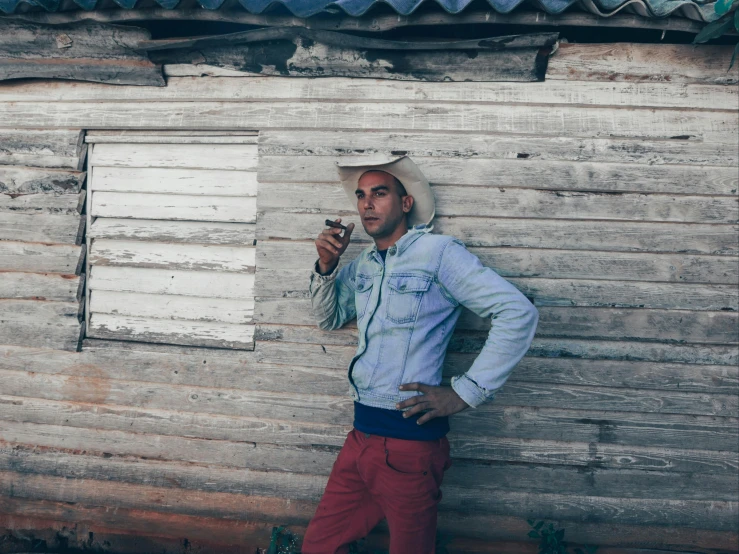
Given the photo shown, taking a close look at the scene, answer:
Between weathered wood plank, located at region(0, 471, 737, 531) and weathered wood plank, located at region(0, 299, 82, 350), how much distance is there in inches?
39.0

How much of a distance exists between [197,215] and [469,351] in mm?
1982

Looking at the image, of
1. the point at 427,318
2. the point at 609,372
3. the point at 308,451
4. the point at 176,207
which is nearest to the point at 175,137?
the point at 176,207

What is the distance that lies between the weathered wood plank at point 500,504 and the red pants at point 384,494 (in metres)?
0.77

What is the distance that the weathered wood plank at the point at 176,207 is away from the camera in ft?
11.2

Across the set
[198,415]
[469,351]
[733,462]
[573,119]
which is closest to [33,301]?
[198,415]

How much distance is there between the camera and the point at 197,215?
344 centimetres

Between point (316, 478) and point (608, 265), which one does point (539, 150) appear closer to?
point (608, 265)

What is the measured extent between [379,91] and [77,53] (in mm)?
1979

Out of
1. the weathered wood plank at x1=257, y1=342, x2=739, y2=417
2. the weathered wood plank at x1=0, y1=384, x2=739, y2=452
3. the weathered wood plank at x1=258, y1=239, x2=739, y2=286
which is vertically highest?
the weathered wood plank at x1=258, y1=239, x2=739, y2=286

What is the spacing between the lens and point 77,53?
3373 mm

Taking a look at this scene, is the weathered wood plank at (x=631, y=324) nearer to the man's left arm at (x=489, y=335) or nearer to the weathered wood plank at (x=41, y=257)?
the man's left arm at (x=489, y=335)

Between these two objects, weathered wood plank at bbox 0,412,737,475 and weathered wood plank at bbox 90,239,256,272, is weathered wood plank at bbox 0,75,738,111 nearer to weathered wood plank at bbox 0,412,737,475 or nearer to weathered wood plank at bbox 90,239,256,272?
weathered wood plank at bbox 90,239,256,272

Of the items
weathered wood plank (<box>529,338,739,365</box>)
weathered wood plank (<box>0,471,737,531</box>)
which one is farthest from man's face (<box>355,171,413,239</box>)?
weathered wood plank (<box>0,471,737,531</box>)

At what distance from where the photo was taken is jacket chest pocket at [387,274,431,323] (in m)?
2.59
